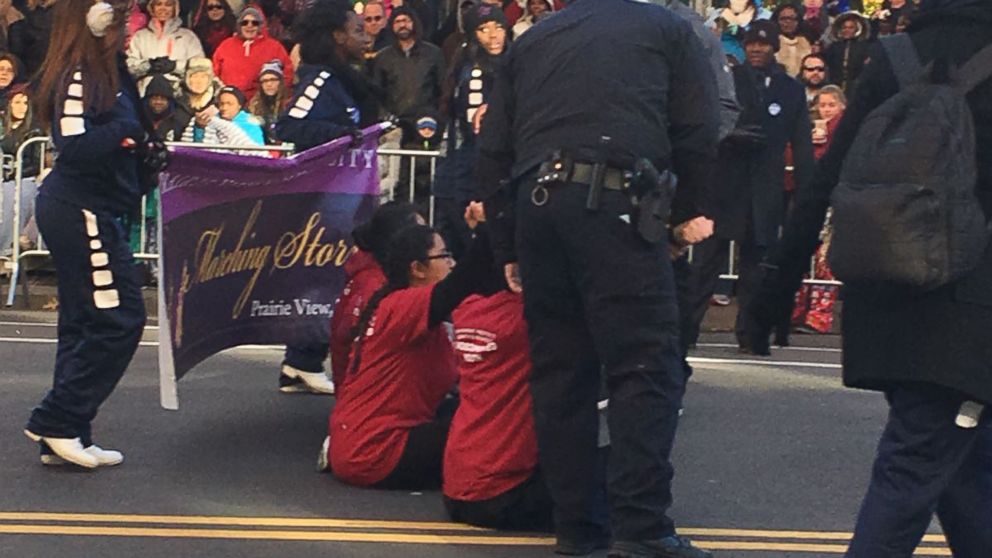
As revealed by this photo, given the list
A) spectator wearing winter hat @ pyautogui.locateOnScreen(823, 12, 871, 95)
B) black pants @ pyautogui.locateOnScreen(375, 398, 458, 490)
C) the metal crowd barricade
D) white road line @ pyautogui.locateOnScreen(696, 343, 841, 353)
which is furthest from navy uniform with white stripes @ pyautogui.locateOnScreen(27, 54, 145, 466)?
spectator wearing winter hat @ pyautogui.locateOnScreen(823, 12, 871, 95)

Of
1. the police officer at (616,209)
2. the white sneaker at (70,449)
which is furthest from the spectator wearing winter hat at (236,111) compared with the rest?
the police officer at (616,209)

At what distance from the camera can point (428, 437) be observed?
7.05 metres

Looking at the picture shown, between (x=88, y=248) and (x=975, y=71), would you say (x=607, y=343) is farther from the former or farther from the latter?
(x=88, y=248)

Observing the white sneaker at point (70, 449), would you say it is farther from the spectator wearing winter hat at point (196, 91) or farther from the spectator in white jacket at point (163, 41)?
the spectator in white jacket at point (163, 41)

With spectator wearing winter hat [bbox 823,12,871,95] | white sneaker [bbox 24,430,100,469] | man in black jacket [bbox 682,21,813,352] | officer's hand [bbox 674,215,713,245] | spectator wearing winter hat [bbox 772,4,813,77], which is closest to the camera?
officer's hand [bbox 674,215,713,245]

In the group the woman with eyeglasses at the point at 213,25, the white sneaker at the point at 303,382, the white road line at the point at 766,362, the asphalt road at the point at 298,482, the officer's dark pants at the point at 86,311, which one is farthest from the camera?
the woman with eyeglasses at the point at 213,25

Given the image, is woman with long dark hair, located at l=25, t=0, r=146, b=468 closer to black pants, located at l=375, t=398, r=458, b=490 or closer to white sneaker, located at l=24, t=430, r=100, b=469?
white sneaker, located at l=24, t=430, r=100, b=469

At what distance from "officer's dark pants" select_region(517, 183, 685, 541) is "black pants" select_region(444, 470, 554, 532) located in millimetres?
396

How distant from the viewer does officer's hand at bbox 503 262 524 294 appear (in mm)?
6262

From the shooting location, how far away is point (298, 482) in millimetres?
7324

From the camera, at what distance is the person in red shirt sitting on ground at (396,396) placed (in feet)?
23.1

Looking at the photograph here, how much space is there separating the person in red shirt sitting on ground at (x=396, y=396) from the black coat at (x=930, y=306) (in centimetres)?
226

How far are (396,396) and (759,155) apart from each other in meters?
4.88

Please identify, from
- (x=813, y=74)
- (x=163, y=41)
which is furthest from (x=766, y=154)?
(x=163, y=41)
